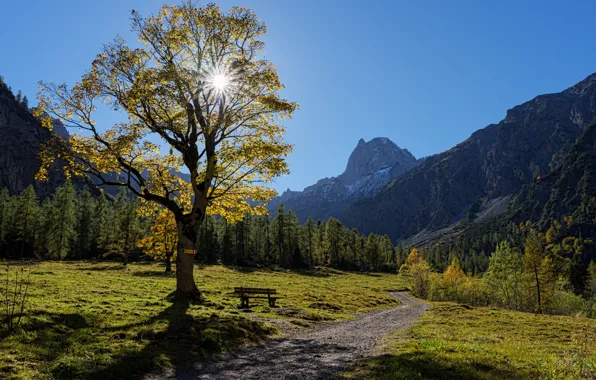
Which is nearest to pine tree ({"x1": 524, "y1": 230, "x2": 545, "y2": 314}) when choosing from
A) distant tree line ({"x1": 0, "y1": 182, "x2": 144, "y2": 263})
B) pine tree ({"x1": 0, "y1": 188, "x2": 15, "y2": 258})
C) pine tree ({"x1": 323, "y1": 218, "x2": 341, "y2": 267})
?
pine tree ({"x1": 323, "y1": 218, "x2": 341, "y2": 267})

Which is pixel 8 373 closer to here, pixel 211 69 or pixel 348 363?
pixel 348 363

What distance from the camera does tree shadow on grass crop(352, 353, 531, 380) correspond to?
35.0 ft

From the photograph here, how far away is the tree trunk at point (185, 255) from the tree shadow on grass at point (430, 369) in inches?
501

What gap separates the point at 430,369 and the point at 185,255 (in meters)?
15.1

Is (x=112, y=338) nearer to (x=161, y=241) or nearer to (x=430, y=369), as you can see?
(x=430, y=369)

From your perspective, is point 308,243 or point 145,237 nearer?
point 145,237

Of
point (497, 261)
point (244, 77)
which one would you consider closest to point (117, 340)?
point (244, 77)

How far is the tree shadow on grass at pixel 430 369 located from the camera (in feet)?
35.0

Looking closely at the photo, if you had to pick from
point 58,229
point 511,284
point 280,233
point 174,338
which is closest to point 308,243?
point 280,233

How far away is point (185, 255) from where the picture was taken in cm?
2178

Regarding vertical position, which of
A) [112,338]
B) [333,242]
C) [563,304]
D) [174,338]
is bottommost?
[563,304]

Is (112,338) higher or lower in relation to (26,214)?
lower

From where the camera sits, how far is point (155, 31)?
2156cm

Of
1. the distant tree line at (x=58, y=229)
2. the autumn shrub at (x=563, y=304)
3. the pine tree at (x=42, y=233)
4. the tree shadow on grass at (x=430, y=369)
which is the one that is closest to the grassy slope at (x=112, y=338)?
the tree shadow on grass at (x=430, y=369)
